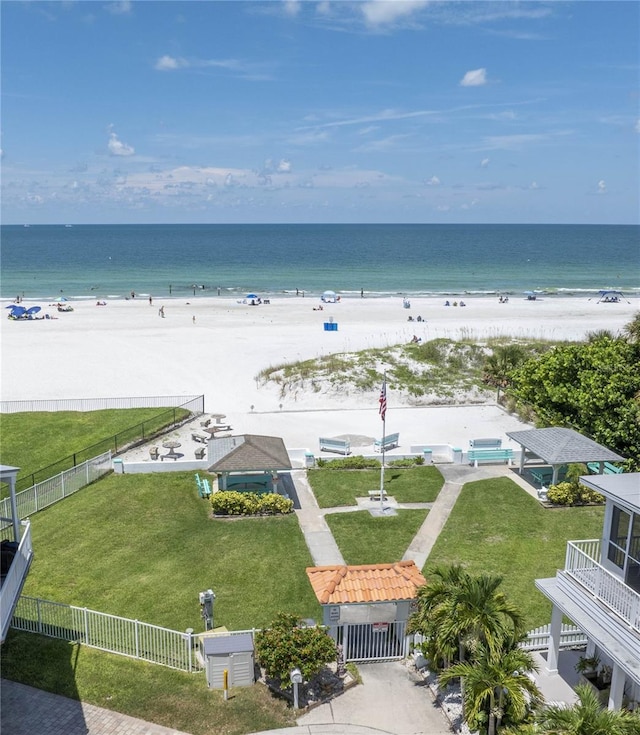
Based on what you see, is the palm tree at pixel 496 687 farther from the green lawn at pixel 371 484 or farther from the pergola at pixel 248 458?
the pergola at pixel 248 458

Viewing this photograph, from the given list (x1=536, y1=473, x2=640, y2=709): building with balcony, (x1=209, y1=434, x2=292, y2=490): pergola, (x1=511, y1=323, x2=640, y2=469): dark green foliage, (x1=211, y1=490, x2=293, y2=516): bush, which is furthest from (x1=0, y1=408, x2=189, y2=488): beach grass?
(x1=536, y1=473, x2=640, y2=709): building with balcony

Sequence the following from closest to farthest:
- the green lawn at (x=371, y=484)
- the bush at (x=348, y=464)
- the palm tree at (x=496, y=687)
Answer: the palm tree at (x=496, y=687) → the green lawn at (x=371, y=484) → the bush at (x=348, y=464)

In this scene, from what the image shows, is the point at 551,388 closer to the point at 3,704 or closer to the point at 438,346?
the point at 438,346

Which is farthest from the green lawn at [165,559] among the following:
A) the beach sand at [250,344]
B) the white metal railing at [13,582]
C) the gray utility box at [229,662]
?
the beach sand at [250,344]

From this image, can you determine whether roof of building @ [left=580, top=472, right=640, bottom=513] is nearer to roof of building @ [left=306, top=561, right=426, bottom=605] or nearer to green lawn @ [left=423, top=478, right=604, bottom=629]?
roof of building @ [left=306, top=561, right=426, bottom=605]

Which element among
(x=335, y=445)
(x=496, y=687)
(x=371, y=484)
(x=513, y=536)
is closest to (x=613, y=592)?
(x=496, y=687)

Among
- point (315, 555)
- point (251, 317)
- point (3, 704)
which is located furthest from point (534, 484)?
point (251, 317)
